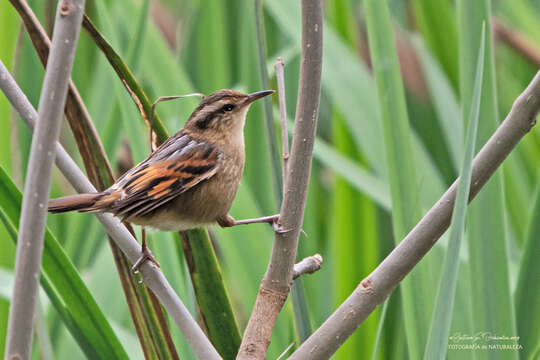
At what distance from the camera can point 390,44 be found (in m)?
1.51

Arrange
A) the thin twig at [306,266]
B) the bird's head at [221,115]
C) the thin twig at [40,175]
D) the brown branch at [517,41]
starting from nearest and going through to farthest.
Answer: the thin twig at [40,175]
the thin twig at [306,266]
the bird's head at [221,115]
the brown branch at [517,41]

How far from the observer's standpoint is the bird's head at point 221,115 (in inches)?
64.7

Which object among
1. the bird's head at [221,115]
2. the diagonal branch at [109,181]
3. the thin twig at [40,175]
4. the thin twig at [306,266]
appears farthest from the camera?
the bird's head at [221,115]

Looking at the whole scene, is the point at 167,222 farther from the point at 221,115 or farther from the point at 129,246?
the point at 221,115

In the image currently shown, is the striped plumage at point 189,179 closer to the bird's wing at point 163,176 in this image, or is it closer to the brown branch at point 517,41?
the bird's wing at point 163,176

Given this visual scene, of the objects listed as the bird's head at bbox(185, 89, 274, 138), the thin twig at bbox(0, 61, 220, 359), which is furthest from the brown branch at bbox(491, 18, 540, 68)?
the thin twig at bbox(0, 61, 220, 359)

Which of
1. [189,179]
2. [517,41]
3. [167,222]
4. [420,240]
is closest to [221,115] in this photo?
[189,179]

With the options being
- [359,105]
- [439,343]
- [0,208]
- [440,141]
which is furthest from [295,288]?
[440,141]

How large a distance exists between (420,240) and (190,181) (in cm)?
62

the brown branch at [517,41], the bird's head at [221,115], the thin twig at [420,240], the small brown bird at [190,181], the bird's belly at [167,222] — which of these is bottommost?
the thin twig at [420,240]

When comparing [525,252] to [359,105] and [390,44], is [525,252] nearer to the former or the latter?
[390,44]

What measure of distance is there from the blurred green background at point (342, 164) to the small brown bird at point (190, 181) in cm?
10

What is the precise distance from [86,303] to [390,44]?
80cm

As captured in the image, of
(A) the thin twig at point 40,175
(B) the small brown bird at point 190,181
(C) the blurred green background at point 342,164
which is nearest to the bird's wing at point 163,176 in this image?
(B) the small brown bird at point 190,181
